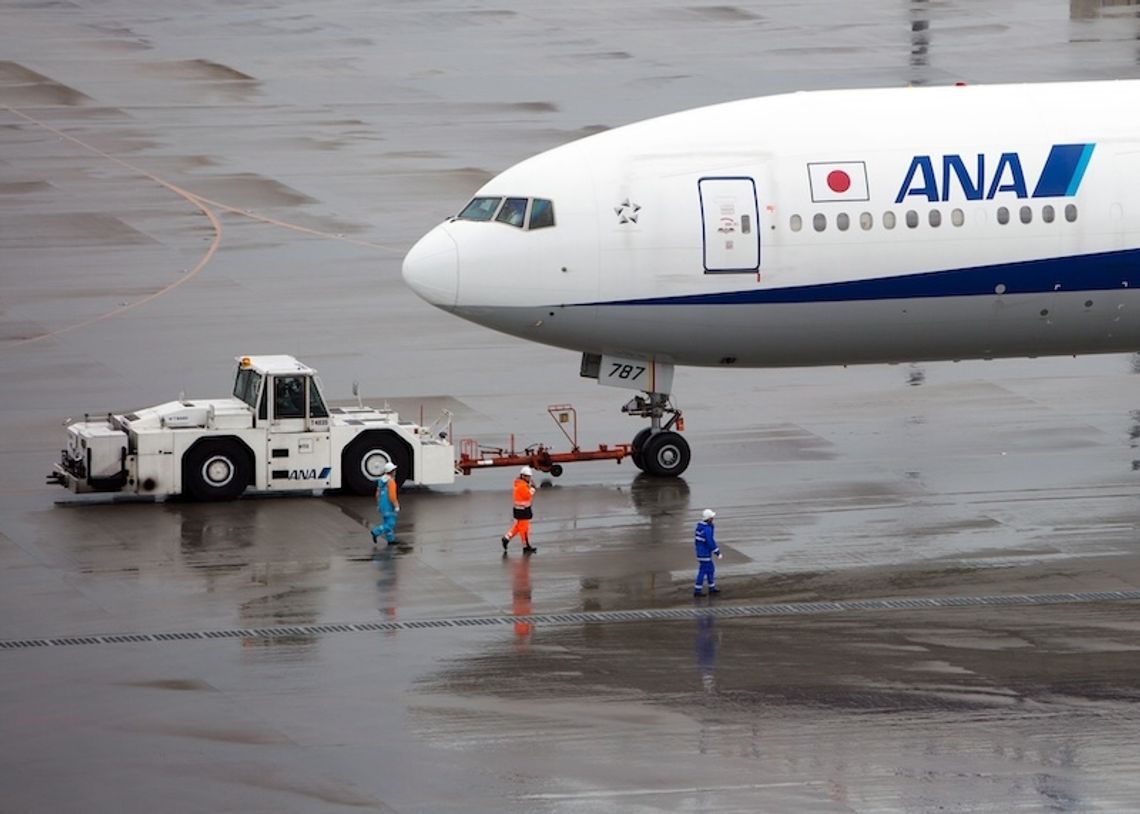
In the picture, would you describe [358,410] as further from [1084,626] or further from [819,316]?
[1084,626]

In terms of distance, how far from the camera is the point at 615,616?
34344 mm

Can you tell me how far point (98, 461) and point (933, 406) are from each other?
54.3 feet

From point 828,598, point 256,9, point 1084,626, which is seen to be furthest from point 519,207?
point 256,9

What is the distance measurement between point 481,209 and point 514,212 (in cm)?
79

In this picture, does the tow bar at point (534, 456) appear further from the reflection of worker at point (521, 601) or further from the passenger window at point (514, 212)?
the reflection of worker at point (521, 601)

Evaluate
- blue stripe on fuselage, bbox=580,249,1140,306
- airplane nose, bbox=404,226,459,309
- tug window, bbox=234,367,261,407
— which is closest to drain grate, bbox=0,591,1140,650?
blue stripe on fuselage, bbox=580,249,1140,306

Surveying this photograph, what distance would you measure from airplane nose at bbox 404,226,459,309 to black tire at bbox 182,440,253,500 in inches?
161

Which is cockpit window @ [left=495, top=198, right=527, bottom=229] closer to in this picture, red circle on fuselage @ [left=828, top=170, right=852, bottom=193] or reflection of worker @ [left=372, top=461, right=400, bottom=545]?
red circle on fuselage @ [left=828, top=170, right=852, bottom=193]

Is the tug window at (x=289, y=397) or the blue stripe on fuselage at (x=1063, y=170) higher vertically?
the blue stripe on fuselage at (x=1063, y=170)

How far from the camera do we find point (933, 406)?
48.1 meters

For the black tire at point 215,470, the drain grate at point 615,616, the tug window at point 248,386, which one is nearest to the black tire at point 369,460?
the black tire at point 215,470

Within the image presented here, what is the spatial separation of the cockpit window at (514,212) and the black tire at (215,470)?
5.90 meters

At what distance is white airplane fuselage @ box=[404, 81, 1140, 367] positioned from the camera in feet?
136

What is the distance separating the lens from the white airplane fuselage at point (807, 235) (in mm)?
41594
